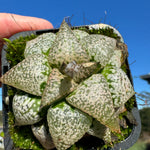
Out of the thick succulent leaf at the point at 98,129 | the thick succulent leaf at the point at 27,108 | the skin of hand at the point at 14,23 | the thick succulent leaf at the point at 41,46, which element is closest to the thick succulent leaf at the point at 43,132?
the thick succulent leaf at the point at 27,108

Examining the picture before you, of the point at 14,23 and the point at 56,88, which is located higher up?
the point at 14,23

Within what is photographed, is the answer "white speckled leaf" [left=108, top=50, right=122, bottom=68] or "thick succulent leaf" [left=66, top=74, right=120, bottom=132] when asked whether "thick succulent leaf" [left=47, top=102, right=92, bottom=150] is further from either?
"white speckled leaf" [left=108, top=50, right=122, bottom=68]

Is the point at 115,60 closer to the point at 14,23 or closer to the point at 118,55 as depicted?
the point at 118,55

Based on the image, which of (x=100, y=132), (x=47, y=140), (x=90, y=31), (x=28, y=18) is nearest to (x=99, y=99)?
(x=100, y=132)

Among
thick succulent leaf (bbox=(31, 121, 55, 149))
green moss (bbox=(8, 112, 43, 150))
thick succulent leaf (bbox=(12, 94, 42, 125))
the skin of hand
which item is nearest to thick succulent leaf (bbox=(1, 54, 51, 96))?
thick succulent leaf (bbox=(12, 94, 42, 125))

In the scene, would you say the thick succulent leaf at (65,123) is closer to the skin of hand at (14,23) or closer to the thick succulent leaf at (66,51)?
the thick succulent leaf at (66,51)

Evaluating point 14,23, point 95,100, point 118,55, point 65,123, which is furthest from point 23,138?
point 14,23

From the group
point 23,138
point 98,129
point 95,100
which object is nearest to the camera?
point 95,100
